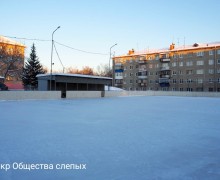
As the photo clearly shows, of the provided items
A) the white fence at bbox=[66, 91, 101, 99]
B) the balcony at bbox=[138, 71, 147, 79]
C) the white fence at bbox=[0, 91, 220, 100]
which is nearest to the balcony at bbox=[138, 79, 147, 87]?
the balcony at bbox=[138, 71, 147, 79]

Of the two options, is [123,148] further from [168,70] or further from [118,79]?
[118,79]

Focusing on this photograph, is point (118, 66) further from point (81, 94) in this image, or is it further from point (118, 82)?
point (81, 94)

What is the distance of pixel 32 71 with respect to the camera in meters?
49.2

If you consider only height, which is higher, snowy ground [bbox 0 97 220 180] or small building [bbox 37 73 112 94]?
small building [bbox 37 73 112 94]

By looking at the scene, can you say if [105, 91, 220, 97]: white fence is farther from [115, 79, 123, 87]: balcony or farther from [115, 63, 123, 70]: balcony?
[115, 63, 123, 70]: balcony

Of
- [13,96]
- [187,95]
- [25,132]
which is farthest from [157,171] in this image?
[187,95]

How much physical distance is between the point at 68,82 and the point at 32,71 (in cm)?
1833

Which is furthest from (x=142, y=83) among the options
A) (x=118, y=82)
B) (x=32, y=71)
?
(x=32, y=71)

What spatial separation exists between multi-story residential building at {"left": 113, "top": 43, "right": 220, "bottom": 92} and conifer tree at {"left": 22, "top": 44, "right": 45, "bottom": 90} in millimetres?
30422

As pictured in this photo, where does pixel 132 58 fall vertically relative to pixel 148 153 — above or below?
above

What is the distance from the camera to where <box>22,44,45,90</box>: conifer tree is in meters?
48.8

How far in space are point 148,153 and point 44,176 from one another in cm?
267

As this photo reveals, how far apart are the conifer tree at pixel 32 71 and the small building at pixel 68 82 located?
14220mm

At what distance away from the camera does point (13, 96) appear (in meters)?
27.7
